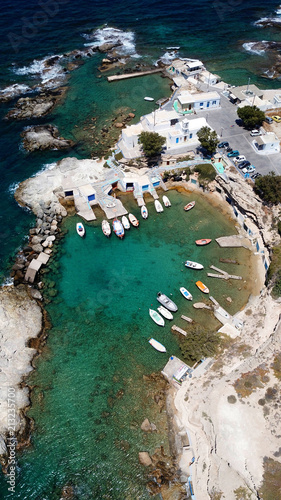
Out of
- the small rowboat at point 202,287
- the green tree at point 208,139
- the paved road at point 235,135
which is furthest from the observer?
the green tree at point 208,139

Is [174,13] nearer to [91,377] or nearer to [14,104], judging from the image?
[14,104]

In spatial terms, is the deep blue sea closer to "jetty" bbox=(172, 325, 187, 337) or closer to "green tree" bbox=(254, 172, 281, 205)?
"jetty" bbox=(172, 325, 187, 337)

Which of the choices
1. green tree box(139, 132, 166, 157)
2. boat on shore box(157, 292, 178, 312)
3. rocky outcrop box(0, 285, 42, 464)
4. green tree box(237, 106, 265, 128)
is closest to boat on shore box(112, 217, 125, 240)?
boat on shore box(157, 292, 178, 312)

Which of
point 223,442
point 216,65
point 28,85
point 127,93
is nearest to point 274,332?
point 223,442

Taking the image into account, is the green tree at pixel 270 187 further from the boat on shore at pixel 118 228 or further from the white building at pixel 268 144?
the boat on shore at pixel 118 228

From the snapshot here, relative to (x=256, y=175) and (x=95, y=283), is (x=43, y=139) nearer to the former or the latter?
(x=95, y=283)

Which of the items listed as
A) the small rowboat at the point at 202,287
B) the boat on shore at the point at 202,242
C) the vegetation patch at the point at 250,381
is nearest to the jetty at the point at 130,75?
the boat on shore at the point at 202,242

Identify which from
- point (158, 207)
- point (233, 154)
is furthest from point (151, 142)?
point (233, 154)
